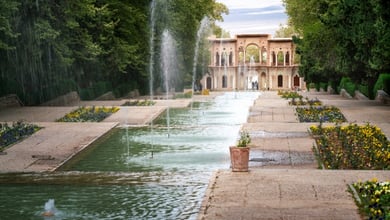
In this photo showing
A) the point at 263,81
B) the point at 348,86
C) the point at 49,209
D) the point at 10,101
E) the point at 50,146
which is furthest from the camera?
the point at 263,81

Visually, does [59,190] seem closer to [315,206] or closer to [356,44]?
[315,206]

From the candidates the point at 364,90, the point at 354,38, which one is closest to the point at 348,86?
the point at 364,90

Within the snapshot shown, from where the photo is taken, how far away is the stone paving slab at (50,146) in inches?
613

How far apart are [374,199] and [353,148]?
21.7 feet

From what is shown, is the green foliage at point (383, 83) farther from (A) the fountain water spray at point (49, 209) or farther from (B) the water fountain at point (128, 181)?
Result: (A) the fountain water spray at point (49, 209)

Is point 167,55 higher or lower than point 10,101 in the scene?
higher

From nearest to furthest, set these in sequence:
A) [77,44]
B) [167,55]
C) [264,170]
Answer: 1. [264,170]
2. [77,44]
3. [167,55]

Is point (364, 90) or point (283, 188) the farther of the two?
point (364, 90)

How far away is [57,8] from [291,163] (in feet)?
70.8

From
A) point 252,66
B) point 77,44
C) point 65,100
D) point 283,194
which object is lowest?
point 283,194

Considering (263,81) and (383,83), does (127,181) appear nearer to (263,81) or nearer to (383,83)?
(383,83)

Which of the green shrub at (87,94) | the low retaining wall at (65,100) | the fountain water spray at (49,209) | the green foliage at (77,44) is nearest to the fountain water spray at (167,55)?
the green foliage at (77,44)

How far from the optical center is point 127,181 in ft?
43.7

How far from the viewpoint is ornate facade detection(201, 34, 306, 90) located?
109188 millimetres
